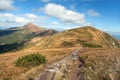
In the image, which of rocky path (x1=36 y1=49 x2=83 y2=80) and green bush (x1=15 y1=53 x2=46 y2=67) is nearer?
rocky path (x1=36 y1=49 x2=83 y2=80)

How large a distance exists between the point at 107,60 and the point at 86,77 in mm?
7867

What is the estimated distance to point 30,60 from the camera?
1390 inches

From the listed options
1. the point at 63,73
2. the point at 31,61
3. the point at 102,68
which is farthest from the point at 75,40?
the point at 63,73

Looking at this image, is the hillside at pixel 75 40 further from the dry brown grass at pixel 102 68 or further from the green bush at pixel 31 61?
the dry brown grass at pixel 102 68

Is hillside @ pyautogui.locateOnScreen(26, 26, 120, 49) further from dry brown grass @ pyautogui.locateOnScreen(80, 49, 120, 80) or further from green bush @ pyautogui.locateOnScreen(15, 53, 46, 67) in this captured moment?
dry brown grass @ pyautogui.locateOnScreen(80, 49, 120, 80)

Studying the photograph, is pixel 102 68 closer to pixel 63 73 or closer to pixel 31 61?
pixel 63 73

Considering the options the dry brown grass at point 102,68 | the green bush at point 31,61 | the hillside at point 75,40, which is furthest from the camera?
the hillside at point 75,40

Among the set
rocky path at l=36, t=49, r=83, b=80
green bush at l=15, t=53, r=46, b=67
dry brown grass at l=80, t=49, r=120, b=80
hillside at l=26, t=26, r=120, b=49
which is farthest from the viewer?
hillside at l=26, t=26, r=120, b=49

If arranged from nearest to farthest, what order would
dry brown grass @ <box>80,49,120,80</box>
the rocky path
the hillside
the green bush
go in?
the rocky path
dry brown grass @ <box>80,49,120,80</box>
the green bush
the hillside

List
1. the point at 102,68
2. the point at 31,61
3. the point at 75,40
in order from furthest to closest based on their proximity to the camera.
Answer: the point at 75,40, the point at 31,61, the point at 102,68

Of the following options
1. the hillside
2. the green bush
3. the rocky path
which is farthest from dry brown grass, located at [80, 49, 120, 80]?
the hillside

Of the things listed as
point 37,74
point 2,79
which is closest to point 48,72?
point 37,74

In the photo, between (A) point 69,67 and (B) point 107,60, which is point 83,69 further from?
(B) point 107,60

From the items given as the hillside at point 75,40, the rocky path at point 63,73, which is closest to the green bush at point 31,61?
the rocky path at point 63,73
